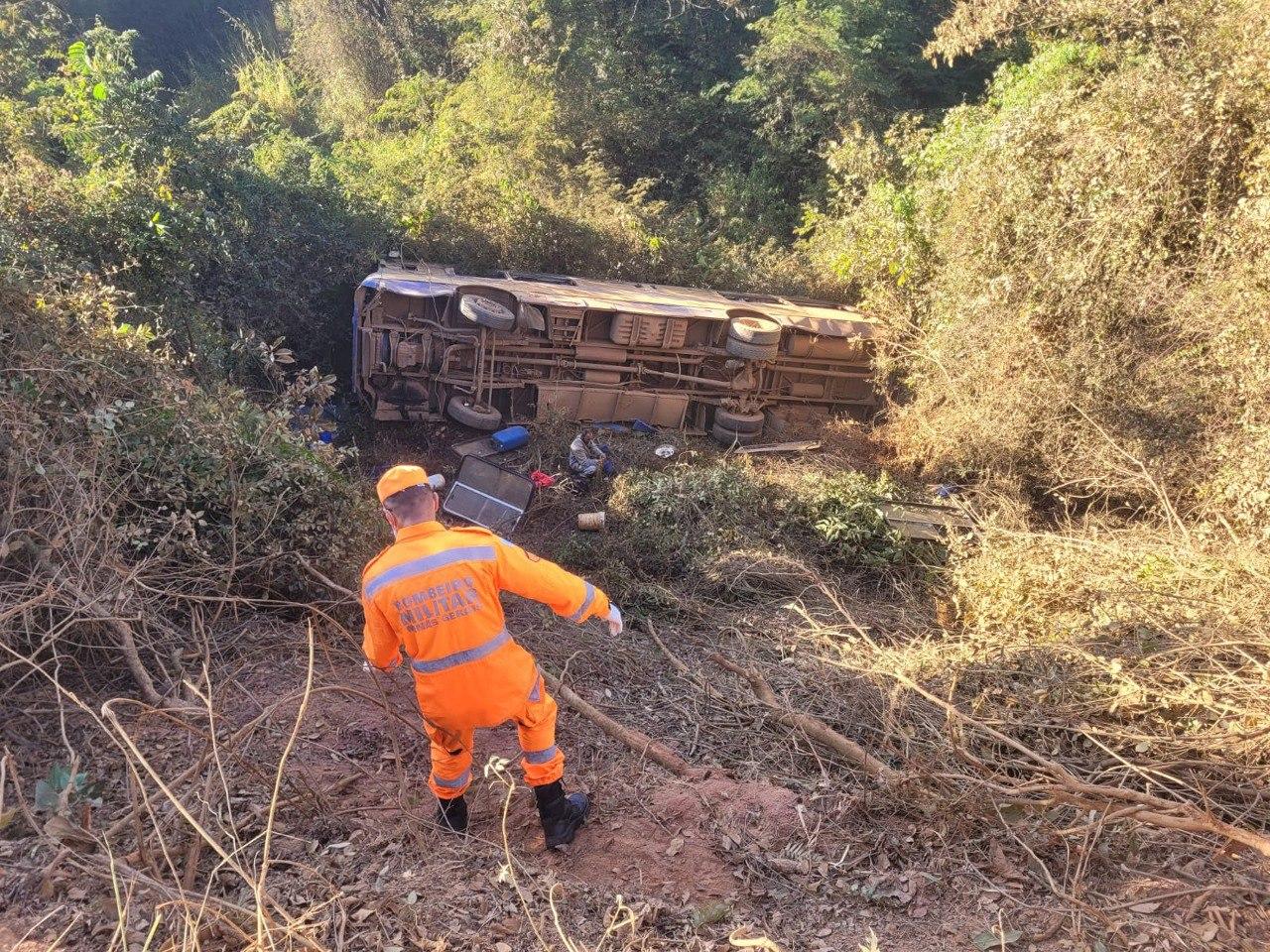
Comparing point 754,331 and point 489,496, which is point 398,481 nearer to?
→ point 489,496

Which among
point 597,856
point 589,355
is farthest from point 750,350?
point 597,856

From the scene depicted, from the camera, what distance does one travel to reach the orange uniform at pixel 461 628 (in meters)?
3.00

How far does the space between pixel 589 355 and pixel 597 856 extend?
6.58 metres

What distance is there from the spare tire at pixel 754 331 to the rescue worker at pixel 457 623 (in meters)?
6.51

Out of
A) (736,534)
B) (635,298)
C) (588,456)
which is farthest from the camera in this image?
(635,298)

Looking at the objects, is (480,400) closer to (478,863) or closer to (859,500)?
(859,500)

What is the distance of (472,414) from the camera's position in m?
8.86

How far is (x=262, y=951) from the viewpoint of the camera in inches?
88.7

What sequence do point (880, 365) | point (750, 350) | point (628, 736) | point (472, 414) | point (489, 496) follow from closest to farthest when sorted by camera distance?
point (628, 736)
point (489, 496)
point (472, 414)
point (750, 350)
point (880, 365)

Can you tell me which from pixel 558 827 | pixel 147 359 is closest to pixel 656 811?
pixel 558 827

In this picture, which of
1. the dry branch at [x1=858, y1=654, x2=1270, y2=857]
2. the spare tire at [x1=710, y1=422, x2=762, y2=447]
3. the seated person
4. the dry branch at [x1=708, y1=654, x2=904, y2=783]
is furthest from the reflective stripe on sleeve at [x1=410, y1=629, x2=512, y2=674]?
the spare tire at [x1=710, y1=422, x2=762, y2=447]

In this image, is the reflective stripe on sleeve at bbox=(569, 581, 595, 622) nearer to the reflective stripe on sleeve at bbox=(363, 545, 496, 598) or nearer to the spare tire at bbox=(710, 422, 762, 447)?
the reflective stripe on sleeve at bbox=(363, 545, 496, 598)

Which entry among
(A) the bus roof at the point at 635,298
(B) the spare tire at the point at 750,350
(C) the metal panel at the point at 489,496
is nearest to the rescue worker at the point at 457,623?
(C) the metal panel at the point at 489,496

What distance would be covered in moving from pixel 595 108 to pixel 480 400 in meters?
9.86
